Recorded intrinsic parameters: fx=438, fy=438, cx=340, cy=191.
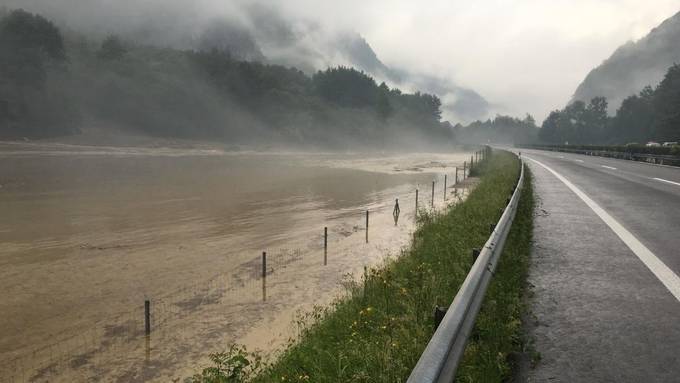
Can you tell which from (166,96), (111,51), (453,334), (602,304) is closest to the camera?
(453,334)

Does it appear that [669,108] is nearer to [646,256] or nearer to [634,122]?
[634,122]

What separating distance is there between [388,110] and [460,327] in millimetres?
135456

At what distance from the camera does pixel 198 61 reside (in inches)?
3861

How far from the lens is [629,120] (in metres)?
118

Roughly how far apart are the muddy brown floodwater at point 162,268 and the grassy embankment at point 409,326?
1.95 metres

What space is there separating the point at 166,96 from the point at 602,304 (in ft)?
282

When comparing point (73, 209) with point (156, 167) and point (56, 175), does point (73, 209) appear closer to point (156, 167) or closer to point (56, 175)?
point (56, 175)

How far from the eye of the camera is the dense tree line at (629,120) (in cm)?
8669

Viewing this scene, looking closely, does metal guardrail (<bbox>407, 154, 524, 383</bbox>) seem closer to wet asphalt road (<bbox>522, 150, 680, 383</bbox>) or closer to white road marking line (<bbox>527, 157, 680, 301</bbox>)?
wet asphalt road (<bbox>522, 150, 680, 383</bbox>)

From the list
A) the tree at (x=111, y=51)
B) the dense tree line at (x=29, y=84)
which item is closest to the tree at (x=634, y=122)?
the tree at (x=111, y=51)

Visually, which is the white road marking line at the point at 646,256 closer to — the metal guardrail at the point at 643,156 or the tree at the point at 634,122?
the metal guardrail at the point at 643,156

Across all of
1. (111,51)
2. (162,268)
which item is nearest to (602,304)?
(162,268)

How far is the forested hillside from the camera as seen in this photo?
180ft

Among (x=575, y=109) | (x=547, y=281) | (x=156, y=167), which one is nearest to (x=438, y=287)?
(x=547, y=281)
